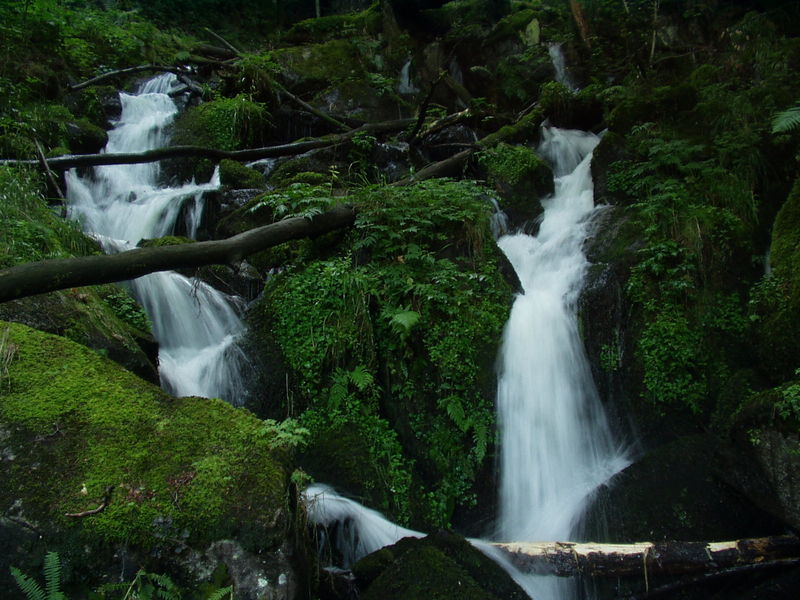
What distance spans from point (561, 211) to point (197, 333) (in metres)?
5.75

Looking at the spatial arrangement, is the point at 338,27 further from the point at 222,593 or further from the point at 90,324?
the point at 222,593

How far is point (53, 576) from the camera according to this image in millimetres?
2178

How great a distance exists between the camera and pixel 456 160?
8539 mm

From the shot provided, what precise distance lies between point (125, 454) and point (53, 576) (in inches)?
26.0

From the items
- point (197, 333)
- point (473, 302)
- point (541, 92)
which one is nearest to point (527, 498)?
point (473, 302)

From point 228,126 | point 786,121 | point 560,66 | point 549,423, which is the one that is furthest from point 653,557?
point 560,66

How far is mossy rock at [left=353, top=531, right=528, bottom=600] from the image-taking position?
309cm

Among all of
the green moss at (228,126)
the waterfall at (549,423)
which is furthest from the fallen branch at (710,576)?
the green moss at (228,126)

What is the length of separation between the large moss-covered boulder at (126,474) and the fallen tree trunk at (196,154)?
11.6 feet

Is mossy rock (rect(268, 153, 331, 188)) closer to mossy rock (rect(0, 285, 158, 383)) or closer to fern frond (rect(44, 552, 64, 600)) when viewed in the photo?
mossy rock (rect(0, 285, 158, 383))

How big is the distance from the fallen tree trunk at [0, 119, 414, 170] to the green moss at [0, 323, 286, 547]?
135 inches

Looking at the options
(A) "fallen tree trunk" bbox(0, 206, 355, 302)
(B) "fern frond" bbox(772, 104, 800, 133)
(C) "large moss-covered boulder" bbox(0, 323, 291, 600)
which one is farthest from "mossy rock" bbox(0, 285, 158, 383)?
(B) "fern frond" bbox(772, 104, 800, 133)

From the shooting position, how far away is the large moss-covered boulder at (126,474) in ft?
7.88

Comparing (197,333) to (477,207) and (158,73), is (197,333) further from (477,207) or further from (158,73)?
(158,73)
